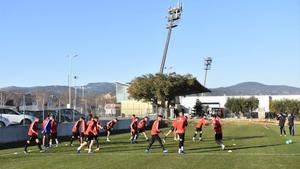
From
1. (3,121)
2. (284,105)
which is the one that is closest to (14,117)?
(3,121)

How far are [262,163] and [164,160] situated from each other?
3959 mm

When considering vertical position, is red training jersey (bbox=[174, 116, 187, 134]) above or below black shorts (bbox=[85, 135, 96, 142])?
above

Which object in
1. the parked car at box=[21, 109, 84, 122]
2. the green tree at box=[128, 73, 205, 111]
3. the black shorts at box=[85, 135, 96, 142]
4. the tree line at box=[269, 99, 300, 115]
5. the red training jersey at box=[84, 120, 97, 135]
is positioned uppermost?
the green tree at box=[128, 73, 205, 111]

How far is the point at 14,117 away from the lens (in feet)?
139

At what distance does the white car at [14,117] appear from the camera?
41.2 m

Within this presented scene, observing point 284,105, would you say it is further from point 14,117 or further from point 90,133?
point 90,133

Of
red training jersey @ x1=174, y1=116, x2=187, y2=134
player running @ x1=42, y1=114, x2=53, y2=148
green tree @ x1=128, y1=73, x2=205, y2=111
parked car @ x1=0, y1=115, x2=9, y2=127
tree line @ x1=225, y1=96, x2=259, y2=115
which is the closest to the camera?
red training jersey @ x1=174, y1=116, x2=187, y2=134

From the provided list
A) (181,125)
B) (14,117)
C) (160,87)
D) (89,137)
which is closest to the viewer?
(181,125)

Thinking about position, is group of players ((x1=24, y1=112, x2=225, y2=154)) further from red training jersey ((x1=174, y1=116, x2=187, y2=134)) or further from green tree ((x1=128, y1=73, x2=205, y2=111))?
green tree ((x1=128, y1=73, x2=205, y2=111))

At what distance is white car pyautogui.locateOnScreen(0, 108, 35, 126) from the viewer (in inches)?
1624

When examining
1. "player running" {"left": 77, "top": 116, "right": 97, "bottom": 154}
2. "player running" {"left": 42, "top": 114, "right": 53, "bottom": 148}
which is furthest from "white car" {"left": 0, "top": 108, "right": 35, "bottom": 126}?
"player running" {"left": 77, "top": 116, "right": 97, "bottom": 154}

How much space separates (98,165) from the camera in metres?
20.3

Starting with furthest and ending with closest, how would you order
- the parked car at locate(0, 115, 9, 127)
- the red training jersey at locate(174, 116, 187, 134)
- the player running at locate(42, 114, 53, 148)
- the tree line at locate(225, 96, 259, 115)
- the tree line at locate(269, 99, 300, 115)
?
the tree line at locate(225, 96, 259, 115), the tree line at locate(269, 99, 300, 115), the parked car at locate(0, 115, 9, 127), the player running at locate(42, 114, 53, 148), the red training jersey at locate(174, 116, 187, 134)

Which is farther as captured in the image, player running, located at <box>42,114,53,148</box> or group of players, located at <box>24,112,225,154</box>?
player running, located at <box>42,114,53,148</box>
